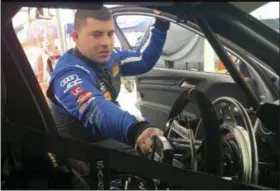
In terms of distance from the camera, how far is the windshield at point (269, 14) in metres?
1.33

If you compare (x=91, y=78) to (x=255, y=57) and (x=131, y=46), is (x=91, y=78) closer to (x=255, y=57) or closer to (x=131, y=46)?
(x=131, y=46)

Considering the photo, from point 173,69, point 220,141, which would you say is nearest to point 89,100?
point 220,141

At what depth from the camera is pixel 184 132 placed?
5.31 ft

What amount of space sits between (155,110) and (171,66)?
11.9 inches

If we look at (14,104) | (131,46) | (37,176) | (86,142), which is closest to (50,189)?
(37,176)

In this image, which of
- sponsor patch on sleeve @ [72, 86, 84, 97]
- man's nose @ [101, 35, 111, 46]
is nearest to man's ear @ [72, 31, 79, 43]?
man's nose @ [101, 35, 111, 46]

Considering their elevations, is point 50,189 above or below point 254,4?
below

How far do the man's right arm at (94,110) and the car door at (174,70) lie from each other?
17 cm

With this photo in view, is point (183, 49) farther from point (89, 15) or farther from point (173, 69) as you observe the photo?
point (89, 15)

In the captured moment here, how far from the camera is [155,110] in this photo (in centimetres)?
185

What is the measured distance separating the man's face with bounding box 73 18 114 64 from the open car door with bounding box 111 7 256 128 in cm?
7

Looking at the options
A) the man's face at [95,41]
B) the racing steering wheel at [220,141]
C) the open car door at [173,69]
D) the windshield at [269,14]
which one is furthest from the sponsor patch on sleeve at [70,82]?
the windshield at [269,14]

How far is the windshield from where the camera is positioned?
4.38 ft

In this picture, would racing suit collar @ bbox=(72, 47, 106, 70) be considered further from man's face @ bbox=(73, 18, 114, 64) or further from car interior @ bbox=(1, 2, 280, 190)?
car interior @ bbox=(1, 2, 280, 190)
